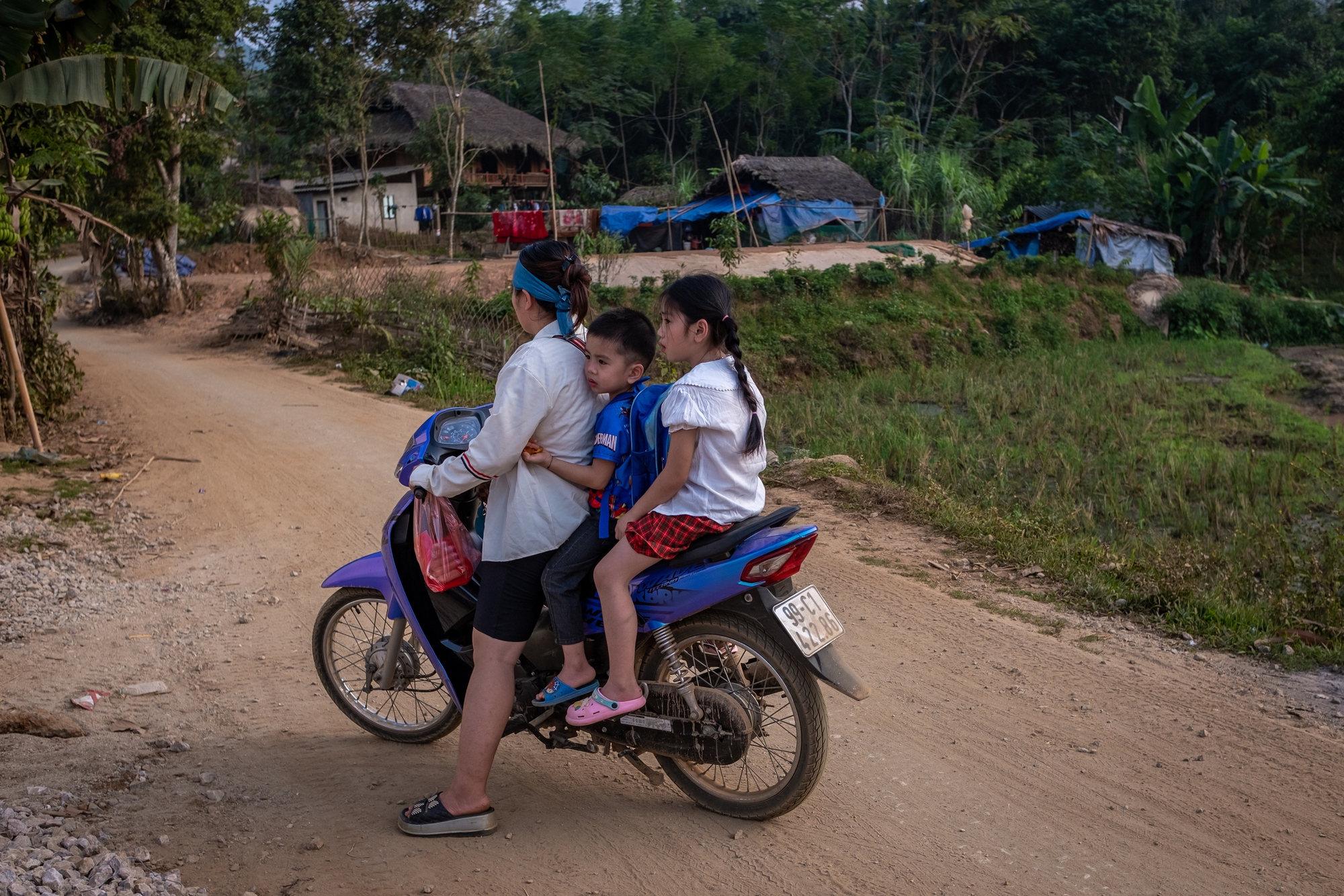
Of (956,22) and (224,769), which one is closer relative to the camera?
(224,769)

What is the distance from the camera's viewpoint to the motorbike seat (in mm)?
2848

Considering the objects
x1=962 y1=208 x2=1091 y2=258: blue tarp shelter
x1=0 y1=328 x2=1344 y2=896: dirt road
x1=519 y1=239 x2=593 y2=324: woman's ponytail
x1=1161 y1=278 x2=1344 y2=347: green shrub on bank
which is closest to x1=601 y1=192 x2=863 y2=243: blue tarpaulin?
x1=962 y1=208 x2=1091 y2=258: blue tarp shelter

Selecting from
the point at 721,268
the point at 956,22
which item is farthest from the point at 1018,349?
the point at 956,22

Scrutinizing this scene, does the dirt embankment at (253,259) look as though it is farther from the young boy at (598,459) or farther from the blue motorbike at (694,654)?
the young boy at (598,459)

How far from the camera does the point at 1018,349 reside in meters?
19.2

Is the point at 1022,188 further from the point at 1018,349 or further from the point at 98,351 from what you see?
the point at 98,351

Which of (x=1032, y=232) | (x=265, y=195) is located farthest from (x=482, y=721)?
(x=265, y=195)

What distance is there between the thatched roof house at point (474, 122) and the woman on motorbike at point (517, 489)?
29522 mm

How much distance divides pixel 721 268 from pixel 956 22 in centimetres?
2080

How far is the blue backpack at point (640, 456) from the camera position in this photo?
286 cm

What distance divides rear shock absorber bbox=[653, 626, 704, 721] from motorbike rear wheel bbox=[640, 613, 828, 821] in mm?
38

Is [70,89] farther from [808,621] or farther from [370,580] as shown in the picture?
[808,621]

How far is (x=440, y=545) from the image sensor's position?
9.89 feet

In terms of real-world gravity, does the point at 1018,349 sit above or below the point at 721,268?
below
